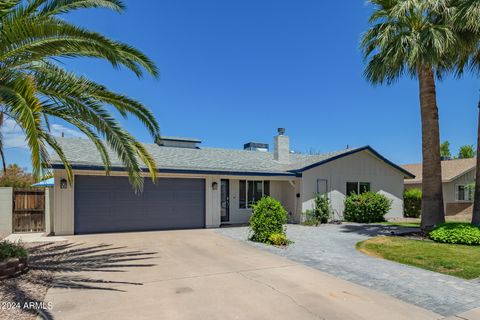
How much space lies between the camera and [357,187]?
19641 mm

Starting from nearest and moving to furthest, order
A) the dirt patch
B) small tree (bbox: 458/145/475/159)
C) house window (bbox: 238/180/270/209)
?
1. the dirt patch
2. house window (bbox: 238/180/270/209)
3. small tree (bbox: 458/145/475/159)

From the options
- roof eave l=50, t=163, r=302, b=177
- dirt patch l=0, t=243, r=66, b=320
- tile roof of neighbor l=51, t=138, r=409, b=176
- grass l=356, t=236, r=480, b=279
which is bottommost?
→ grass l=356, t=236, r=480, b=279

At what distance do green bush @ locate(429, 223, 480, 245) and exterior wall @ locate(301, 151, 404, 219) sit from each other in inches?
268

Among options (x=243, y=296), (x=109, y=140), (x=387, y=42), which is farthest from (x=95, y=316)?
(x=387, y=42)

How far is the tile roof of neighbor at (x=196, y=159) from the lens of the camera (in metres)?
13.4

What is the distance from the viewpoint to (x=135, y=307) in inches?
203

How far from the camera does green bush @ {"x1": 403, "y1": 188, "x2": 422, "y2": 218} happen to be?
22812mm

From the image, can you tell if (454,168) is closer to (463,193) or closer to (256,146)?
(463,193)

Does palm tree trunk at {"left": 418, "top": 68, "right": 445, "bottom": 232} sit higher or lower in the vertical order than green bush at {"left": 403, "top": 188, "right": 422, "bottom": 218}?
higher

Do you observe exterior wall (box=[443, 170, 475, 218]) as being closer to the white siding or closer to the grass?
the white siding

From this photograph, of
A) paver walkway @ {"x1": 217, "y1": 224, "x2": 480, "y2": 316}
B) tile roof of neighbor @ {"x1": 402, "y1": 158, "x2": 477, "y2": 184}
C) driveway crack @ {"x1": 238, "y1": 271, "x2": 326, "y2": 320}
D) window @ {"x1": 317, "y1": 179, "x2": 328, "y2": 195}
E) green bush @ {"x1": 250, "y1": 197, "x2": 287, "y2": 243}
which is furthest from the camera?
tile roof of neighbor @ {"x1": 402, "y1": 158, "x2": 477, "y2": 184}

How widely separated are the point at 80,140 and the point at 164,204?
19.3 ft

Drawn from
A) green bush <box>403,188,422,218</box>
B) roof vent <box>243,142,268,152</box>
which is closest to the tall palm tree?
green bush <box>403,188,422,218</box>

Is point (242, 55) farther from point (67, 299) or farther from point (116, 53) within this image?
point (67, 299)
